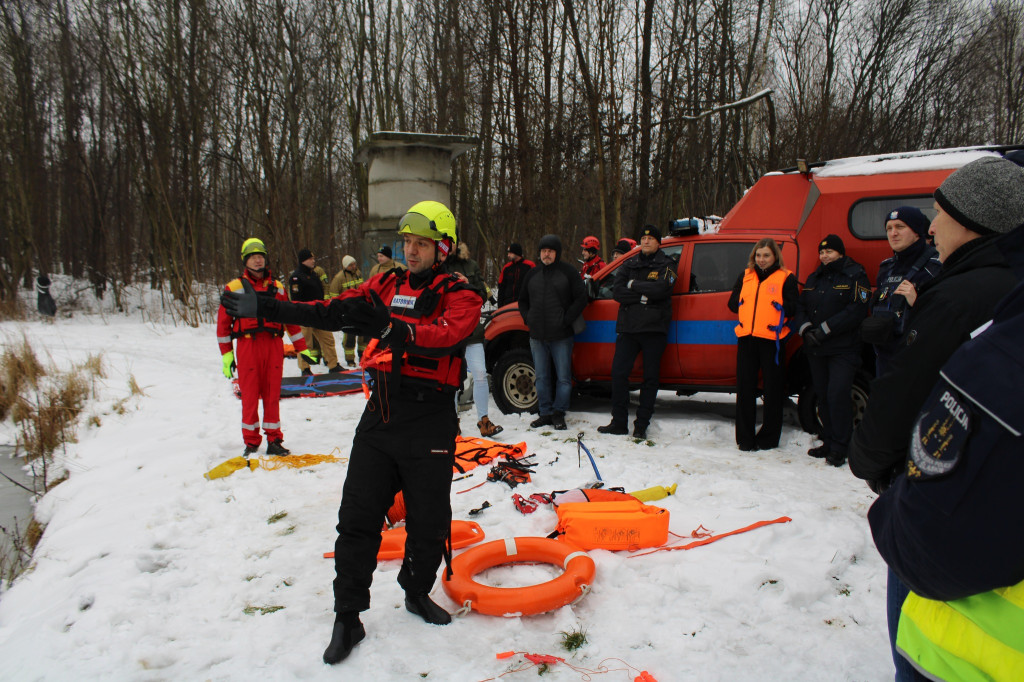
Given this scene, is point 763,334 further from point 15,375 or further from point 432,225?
point 15,375

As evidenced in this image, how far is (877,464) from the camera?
1711mm

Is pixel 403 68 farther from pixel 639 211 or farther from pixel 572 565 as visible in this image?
pixel 572 565

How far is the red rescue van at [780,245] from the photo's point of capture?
568 centimetres

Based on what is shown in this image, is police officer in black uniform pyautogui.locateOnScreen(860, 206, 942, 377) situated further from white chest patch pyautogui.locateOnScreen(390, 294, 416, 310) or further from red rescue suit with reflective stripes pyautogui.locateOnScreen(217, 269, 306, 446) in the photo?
red rescue suit with reflective stripes pyautogui.locateOnScreen(217, 269, 306, 446)

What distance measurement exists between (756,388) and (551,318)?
2.15m

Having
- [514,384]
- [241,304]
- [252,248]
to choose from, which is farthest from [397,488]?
[514,384]

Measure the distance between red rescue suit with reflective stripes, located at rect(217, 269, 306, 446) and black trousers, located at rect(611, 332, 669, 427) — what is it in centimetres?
317

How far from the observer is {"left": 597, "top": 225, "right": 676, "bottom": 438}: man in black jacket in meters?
6.20

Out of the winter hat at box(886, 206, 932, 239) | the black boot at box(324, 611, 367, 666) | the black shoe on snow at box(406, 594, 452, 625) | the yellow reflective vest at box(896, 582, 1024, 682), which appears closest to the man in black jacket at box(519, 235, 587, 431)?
the winter hat at box(886, 206, 932, 239)

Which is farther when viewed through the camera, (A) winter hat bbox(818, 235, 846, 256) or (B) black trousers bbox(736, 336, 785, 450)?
(B) black trousers bbox(736, 336, 785, 450)

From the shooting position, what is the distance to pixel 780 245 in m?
6.14

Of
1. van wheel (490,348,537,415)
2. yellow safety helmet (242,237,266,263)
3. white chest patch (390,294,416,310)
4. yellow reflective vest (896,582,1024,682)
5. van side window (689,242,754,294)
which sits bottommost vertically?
van wheel (490,348,537,415)

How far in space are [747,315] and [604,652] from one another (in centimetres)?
375

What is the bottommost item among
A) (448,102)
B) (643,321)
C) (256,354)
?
(256,354)
